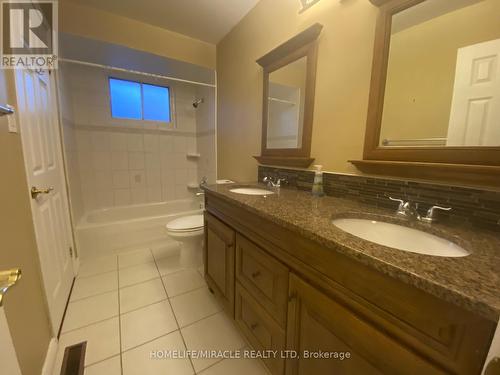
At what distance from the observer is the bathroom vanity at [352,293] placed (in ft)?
1.33

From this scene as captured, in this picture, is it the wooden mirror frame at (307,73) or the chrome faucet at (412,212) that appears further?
the wooden mirror frame at (307,73)

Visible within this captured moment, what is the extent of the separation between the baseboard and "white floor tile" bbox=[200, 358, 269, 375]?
0.75 m

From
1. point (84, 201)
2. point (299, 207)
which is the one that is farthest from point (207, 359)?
point (84, 201)

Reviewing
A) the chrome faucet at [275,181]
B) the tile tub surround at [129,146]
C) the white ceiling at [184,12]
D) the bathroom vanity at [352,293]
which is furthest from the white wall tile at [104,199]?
the bathroom vanity at [352,293]

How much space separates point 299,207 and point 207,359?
3.24ft

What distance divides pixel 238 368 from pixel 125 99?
333 centimetres

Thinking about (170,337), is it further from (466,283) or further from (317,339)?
(466,283)

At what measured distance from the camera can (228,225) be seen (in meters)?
1.24

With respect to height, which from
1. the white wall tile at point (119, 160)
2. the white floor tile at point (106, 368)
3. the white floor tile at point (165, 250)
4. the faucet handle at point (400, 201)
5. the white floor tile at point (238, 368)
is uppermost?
the white wall tile at point (119, 160)

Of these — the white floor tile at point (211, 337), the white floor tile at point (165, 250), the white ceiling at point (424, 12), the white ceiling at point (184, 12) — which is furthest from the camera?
the white floor tile at point (165, 250)

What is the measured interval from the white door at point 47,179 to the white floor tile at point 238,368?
0.95 meters

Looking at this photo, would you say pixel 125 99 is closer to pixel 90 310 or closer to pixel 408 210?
pixel 90 310

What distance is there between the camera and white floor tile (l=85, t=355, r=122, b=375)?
1.04m

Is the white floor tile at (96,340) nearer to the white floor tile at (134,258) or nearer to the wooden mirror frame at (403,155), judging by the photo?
the white floor tile at (134,258)
